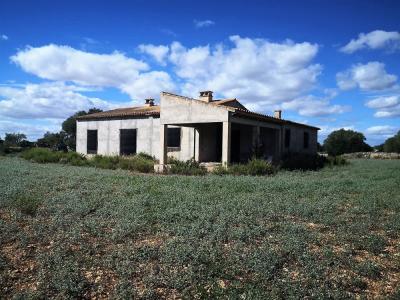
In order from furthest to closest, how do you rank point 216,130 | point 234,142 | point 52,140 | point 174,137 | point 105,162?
point 52,140 → point 234,142 → point 216,130 → point 174,137 → point 105,162

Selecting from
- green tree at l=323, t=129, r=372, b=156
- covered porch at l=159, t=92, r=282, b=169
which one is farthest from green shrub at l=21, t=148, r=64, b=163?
green tree at l=323, t=129, r=372, b=156

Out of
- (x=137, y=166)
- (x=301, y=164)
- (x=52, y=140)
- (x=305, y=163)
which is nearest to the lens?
(x=137, y=166)

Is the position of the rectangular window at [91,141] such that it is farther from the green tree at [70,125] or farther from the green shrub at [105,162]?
the green tree at [70,125]

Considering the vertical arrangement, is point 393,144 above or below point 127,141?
above

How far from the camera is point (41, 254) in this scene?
5254mm

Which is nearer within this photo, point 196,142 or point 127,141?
point 196,142

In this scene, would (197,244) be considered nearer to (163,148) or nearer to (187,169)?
(187,169)

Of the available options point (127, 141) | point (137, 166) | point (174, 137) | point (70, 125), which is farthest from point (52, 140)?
point (137, 166)

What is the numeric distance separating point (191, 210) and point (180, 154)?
13362mm

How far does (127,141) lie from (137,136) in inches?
37.5

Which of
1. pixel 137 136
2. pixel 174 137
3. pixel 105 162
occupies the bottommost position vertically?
pixel 105 162

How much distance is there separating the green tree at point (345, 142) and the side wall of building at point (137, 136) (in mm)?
37359

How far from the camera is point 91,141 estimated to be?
25.3m

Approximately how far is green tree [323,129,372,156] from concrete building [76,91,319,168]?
98.9 feet
